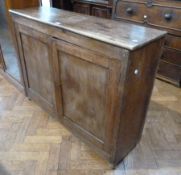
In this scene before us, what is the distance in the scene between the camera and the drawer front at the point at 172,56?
82.6 inches

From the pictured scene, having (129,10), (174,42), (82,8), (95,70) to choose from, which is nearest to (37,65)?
(95,70)

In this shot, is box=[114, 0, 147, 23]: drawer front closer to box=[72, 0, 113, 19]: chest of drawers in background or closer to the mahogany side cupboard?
box=[72, 0, 113, 19]: chest of drawers in background

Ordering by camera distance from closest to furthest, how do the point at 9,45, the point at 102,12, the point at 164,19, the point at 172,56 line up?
1. the point at 9,45
2. the point at 164,19
3. the point at 172,56
4. the point at 102,12

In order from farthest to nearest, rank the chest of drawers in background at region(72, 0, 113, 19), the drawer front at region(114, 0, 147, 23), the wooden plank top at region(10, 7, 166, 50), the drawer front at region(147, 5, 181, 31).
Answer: the chest of drawers in background at region(72, 0, 113, 19) < the drawer front at region(114, 0, 147, 23) < the drawer front at region(147, 5, 181, 31) < the wooden plank top at region(10, 7, 166, 50)

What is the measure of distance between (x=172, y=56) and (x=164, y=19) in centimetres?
42

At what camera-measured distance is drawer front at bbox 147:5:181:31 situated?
193 centimetres

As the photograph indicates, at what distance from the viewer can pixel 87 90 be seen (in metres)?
1.19

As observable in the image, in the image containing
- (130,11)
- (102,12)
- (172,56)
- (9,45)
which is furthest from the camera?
(102,12)

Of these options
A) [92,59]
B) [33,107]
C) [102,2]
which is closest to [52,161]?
[33,107]

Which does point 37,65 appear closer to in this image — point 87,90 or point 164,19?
point 87,90

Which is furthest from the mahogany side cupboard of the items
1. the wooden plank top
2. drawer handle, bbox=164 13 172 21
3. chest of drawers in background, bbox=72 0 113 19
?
chest of drawers in background, bbox=72 0 113 19

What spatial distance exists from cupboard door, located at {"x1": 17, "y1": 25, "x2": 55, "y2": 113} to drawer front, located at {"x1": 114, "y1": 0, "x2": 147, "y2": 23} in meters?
1.34

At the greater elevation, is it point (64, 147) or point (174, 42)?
point (174, 42)

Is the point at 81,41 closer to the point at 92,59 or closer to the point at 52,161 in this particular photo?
the point at 92,59
